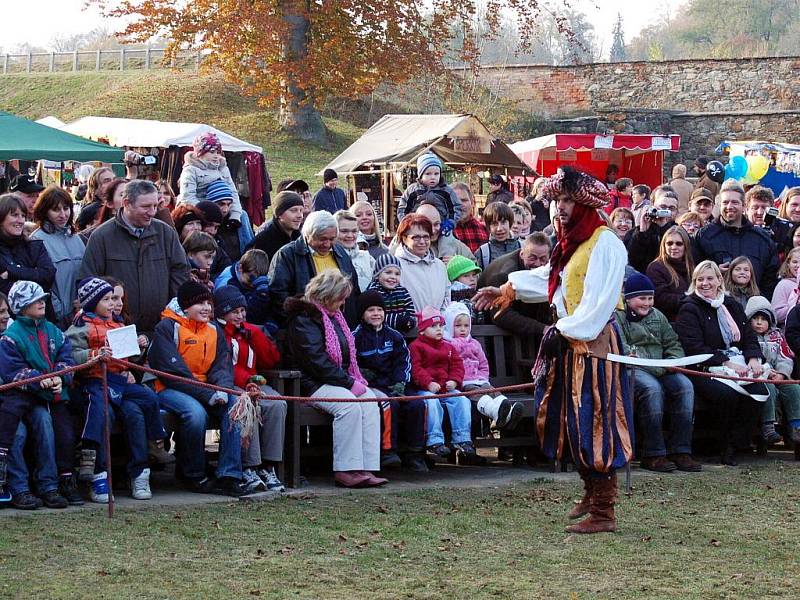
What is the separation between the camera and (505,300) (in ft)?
22.8

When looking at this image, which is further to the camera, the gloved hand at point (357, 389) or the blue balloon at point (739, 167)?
the blue balloon at point (739, 167)

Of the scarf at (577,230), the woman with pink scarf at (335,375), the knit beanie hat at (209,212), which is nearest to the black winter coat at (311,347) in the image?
the woman with pink scarf at (335,375)

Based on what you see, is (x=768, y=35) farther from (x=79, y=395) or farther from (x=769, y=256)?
(x=79, y=395)

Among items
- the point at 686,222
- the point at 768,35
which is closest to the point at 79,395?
the point at 686,222

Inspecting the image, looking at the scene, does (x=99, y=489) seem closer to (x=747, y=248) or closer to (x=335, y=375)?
(x=335, y=375)

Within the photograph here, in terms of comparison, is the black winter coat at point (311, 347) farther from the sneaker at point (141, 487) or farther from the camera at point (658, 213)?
the camera at point (658, 213)

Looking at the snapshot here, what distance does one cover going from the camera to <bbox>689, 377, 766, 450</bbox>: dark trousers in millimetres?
8867

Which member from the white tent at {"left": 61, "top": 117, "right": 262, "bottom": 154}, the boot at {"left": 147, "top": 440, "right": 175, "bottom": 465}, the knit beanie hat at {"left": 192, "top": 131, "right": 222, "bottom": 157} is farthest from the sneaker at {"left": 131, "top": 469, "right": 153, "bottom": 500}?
the white tent at {"left": 61, "top": 117, "right": 262, "bottom": 154}

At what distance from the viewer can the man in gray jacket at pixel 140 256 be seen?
7754mm

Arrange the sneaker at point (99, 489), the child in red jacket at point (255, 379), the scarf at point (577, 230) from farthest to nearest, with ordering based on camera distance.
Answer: the child in red jacket at point (255, 379) → the sneaker at point (99, 489) → the scarf at point (577, 230)

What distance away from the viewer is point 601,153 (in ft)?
82.5

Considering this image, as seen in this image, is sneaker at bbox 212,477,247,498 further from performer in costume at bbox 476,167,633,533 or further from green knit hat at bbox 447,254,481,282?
green knit hat at bbox 447,254,481,282

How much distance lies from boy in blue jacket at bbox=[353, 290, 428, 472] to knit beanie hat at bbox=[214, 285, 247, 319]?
31.4 inches

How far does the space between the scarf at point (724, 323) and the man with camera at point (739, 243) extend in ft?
3.33
